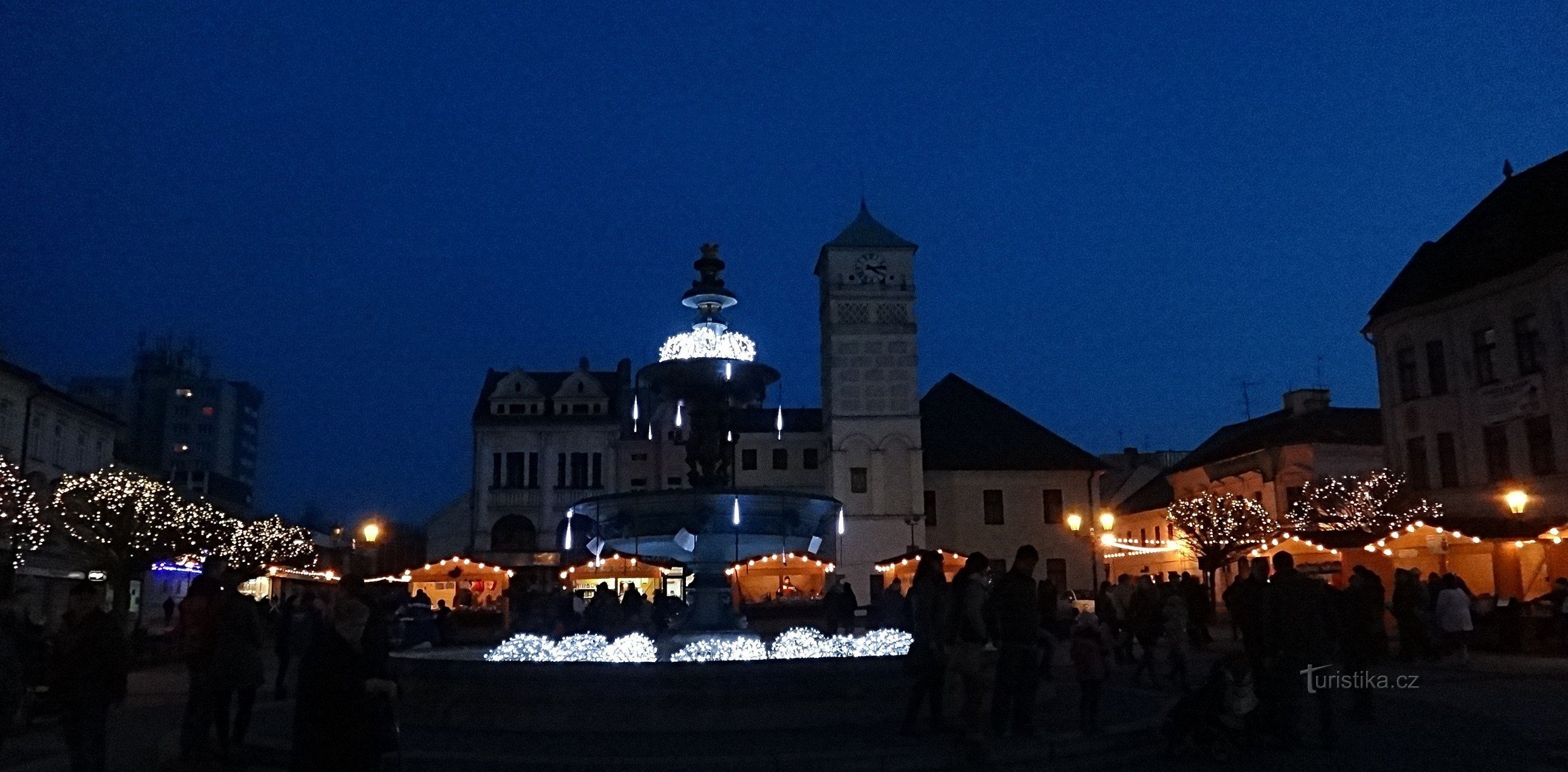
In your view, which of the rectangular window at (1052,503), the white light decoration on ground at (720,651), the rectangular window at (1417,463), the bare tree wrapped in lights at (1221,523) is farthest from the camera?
the rectangular window at (1052,503)

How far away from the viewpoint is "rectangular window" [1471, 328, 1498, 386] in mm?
30984

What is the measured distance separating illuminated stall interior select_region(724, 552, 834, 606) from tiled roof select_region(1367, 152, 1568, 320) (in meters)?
19.1

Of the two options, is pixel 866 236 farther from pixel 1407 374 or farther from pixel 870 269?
pixel 1407 374

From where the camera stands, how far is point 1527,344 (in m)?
30.0

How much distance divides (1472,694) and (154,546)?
2726cm

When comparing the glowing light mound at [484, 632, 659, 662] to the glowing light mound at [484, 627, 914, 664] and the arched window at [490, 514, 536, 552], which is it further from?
the arched window at [490, 514, 536, 552]

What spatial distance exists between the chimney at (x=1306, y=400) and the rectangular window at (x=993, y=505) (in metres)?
13.0

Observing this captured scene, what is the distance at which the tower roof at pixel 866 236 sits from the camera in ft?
170

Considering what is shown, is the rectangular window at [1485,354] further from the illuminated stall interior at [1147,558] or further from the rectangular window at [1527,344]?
the illuminated stall interior at [1147,558]

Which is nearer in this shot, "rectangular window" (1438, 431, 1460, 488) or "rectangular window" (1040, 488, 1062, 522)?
"rectangular window" (1438, 431, 1460, 488)

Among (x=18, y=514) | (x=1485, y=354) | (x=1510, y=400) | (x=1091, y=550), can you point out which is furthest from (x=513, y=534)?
(x=1510, y=400)

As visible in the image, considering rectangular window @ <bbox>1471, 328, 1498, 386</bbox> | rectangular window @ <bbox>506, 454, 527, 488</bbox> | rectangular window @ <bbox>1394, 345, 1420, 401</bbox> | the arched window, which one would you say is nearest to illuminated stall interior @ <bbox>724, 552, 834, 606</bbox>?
the arched window

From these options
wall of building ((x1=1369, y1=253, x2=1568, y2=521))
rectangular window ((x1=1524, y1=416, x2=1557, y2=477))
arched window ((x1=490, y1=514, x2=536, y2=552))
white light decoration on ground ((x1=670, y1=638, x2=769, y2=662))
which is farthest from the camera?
arched window ((x1=490, y1=514, x2=536, y2=552))

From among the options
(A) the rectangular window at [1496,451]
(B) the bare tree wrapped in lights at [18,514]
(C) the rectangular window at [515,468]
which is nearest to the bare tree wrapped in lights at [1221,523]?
(A) the rectangular window at [1496,451]
